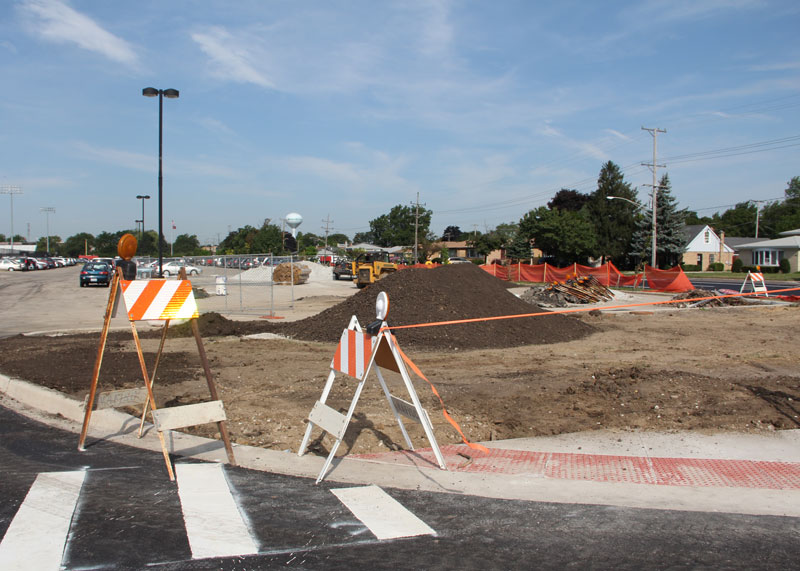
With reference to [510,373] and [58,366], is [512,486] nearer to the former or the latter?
[510,373]

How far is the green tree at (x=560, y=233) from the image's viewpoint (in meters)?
70.5

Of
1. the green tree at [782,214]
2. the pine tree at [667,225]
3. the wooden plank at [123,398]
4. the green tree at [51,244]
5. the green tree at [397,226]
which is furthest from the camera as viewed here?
the green tree at [51,244]

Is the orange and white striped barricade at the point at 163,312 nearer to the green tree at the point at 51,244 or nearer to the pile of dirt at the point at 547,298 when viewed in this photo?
the pile of dirt at the point at 547,298

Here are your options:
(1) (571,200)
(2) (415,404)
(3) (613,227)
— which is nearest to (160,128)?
(2) (415,404)

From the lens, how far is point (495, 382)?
8766 millimetres

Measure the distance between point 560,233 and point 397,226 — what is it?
212ft

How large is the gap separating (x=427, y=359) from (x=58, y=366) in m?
6.44

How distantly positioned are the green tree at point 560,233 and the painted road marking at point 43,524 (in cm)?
6887

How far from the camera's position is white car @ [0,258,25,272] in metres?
65.4

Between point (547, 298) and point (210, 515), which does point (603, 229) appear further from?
point (210, 515)

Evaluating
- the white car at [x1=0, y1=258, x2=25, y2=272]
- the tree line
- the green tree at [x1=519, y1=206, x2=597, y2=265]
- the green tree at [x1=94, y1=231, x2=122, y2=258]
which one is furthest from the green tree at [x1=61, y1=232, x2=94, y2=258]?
the green tree at [x1=519, y1=206, x2=597, y2=265]

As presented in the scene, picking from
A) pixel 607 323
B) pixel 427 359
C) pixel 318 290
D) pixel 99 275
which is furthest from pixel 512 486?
pixel 99 275

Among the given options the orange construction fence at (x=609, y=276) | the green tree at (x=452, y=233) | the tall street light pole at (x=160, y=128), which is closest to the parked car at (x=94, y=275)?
the tall street light pole at (x=160, y=128)

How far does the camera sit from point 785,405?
23.3 ft
